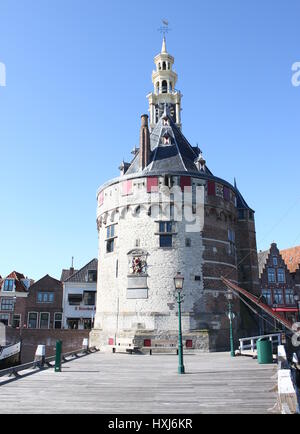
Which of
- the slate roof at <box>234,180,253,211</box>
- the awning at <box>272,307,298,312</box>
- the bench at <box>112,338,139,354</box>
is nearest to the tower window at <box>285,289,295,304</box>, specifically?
the awning at <box>272,307,298,312</box>

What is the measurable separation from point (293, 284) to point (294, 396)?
39.9 m

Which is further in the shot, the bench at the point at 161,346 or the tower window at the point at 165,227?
the tower window at the point at 165,227

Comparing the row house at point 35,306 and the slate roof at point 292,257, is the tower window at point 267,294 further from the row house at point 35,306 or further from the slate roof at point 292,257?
the row house at point 35,306

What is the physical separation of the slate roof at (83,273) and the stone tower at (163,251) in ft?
42.6

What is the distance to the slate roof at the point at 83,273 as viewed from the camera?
1682 inches

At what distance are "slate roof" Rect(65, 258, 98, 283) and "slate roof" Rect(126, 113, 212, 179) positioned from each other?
16.4 metres

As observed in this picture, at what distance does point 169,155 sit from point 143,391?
2205 centimetres

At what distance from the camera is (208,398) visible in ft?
32.6

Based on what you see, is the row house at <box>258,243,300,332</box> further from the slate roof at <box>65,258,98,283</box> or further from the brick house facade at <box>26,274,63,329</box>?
the brick house facade at <box>26,274,63,329</box>

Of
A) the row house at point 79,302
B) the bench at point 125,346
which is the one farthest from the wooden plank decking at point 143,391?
the row house at point 79,302

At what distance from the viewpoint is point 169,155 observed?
3039 centimetres
